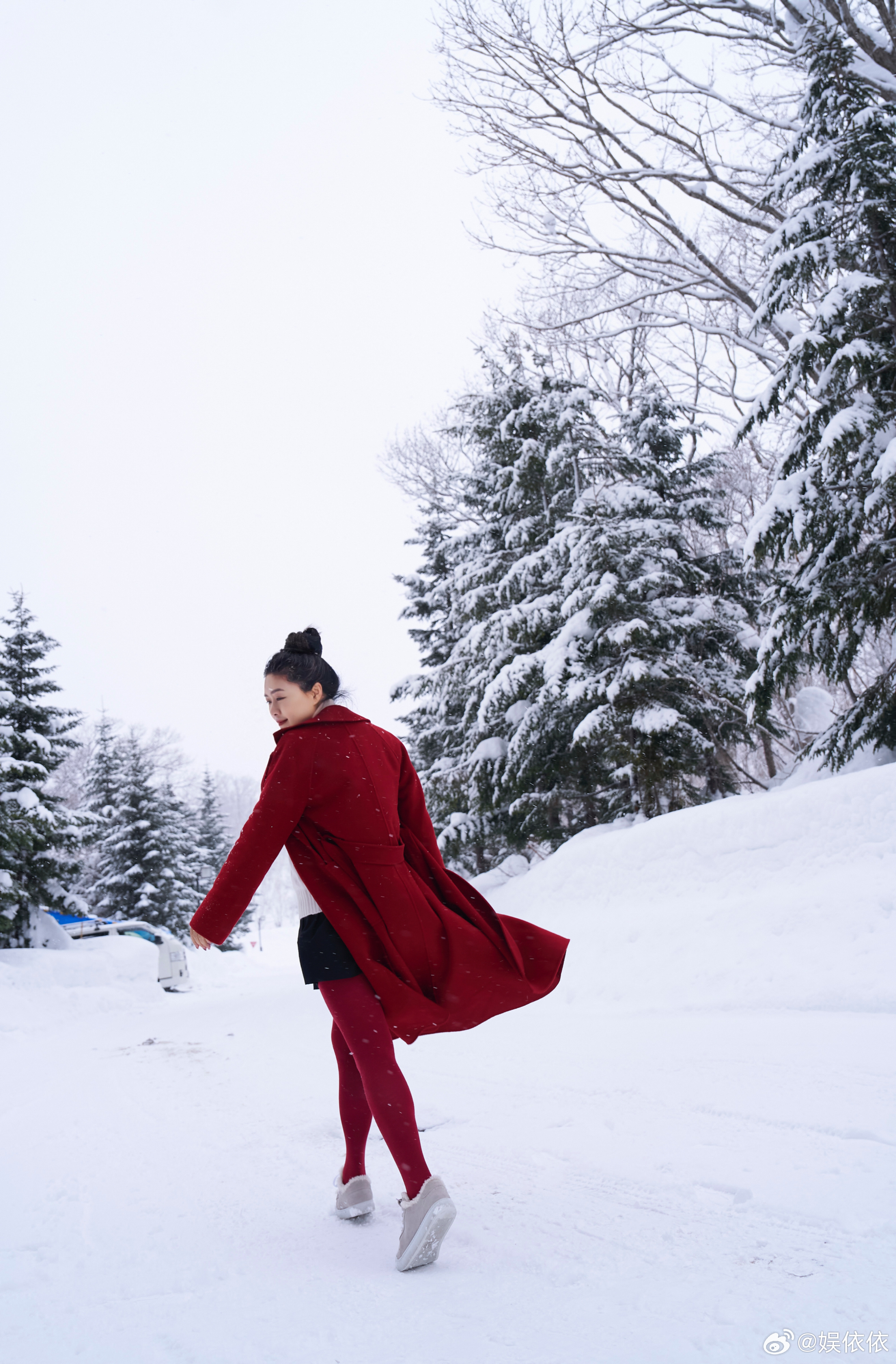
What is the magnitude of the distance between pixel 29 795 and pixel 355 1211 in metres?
16.1

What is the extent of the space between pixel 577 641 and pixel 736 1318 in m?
9.28

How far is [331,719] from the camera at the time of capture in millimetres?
2516

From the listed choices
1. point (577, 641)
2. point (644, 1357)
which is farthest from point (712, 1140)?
point (577, 641)

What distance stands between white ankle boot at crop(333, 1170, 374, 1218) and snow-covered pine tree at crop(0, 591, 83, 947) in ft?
43.6

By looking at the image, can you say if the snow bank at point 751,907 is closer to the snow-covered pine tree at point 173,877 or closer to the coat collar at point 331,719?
the coat collar at point 331,719

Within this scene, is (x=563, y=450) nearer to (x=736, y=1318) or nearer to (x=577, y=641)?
(x=577, y=641)

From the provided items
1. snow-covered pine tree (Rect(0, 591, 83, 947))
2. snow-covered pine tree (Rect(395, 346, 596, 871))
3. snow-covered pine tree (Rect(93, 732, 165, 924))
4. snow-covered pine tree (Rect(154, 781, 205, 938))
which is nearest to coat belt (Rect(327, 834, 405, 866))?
snow-covered pine tree (Rect(395, 346, 596, 871))

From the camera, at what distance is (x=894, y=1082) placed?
3096 mm

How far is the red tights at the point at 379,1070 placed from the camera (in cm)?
214

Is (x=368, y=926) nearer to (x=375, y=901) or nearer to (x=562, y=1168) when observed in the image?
(x=375, y=901)

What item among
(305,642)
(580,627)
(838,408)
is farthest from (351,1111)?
(580,627)

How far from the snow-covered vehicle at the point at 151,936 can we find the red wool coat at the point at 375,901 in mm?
15514

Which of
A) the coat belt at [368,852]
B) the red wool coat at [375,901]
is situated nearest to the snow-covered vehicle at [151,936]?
the red wool coat at [375,901]

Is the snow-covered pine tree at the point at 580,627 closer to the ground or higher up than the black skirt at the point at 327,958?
higher up
